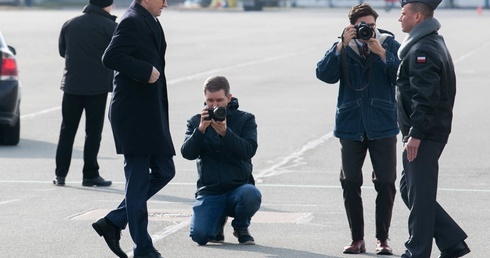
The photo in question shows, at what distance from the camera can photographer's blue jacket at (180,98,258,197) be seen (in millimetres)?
8977

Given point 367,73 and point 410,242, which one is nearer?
point 410,242

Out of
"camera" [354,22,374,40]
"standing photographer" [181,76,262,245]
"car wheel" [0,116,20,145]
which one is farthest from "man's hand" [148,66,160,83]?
"car wheel" [0,116,20,145]

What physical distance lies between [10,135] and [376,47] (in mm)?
8080

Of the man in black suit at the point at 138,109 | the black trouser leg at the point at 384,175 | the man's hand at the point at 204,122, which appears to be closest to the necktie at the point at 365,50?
the black trouser leg at the point at 384,175

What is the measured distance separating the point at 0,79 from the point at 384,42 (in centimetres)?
805

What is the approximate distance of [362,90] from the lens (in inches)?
346

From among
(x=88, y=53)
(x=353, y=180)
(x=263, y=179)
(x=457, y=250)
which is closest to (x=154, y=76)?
(x=353, y=180)

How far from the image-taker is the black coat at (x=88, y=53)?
40.8 ft

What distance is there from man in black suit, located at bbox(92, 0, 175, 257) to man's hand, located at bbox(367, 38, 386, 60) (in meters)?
1.38

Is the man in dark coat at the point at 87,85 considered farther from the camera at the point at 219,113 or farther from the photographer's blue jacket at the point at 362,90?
the photographer's blue jacket at the point at 362,90

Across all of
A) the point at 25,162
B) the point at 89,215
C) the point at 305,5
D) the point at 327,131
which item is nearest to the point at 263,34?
the point at 327,131

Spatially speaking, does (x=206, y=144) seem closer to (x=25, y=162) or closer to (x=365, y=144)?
(x=365, y=144)

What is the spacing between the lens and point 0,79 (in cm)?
1594

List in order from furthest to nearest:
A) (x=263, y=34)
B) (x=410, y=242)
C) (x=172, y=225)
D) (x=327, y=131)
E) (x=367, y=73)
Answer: (x=263, y=34)
(x=327, y=131)
(x=172, y=225)
(x=367, y=73)
(x=410, y=242)
